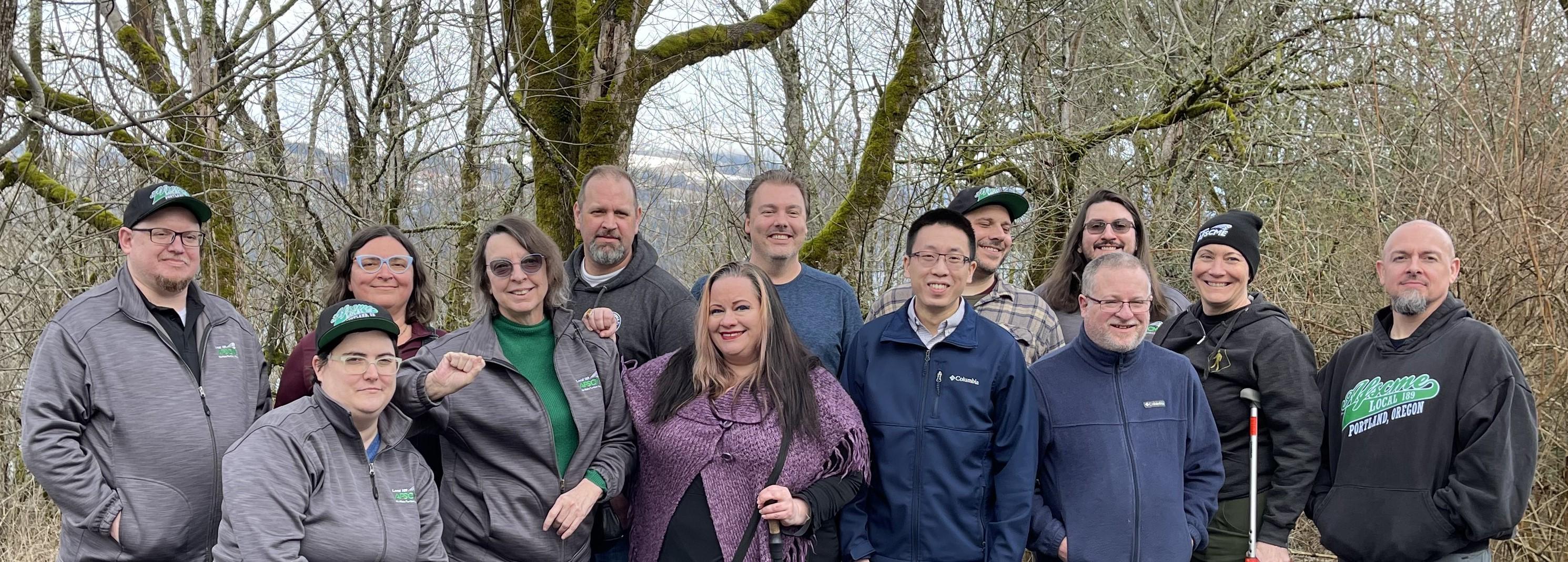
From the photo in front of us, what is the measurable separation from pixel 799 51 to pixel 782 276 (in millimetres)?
8883

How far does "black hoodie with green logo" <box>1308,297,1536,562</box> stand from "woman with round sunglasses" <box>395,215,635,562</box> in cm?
254

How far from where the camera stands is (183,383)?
3676 millimetres

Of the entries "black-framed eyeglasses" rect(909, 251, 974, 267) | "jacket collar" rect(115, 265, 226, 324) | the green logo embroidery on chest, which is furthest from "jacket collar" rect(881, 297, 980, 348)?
"jacket collar" rect(115, 265, 226, 324)

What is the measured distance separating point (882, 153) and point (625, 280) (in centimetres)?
365

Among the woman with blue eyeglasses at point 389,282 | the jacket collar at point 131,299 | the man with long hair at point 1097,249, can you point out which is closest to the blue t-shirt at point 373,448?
the woman with blue eyeglasses at point 389,282

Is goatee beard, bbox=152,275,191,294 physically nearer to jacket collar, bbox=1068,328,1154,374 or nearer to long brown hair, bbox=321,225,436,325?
long brown hair, bbox=321,225,436,325

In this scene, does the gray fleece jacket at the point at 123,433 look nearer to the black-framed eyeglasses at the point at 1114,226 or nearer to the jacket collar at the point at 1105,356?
the jacket collar at the point at 1105,356

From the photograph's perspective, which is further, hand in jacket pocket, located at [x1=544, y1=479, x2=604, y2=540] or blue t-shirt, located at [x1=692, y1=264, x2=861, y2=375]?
blue t-shirt, located at [x1=692, y1=264, x2=861, y2=375]

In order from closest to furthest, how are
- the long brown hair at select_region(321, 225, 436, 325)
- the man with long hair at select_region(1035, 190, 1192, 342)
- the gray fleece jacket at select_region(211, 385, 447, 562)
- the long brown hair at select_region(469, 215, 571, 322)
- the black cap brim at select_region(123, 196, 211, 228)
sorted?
the gray fleece jacket at select_region(211, 385, 447, 562), the black cap brim at select_region(123, 196, 211, 228), the long brown hair at select_region(469, 215, 571, 322), the long brown hair at select_region(321, 225, 436, 325), the man with long hair at select_region(1035, 190, 1192, 342)

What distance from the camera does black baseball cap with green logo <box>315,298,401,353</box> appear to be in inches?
126

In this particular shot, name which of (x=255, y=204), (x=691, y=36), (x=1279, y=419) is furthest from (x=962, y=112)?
(x=255, y=204)

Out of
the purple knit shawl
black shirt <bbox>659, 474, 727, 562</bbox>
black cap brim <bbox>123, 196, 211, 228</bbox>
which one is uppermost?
black cap brim <bbox>123, 196, 211, 228</bbox>

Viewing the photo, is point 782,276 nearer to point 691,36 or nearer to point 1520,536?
point 691,36

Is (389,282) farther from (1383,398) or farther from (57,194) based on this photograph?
(57,194)
